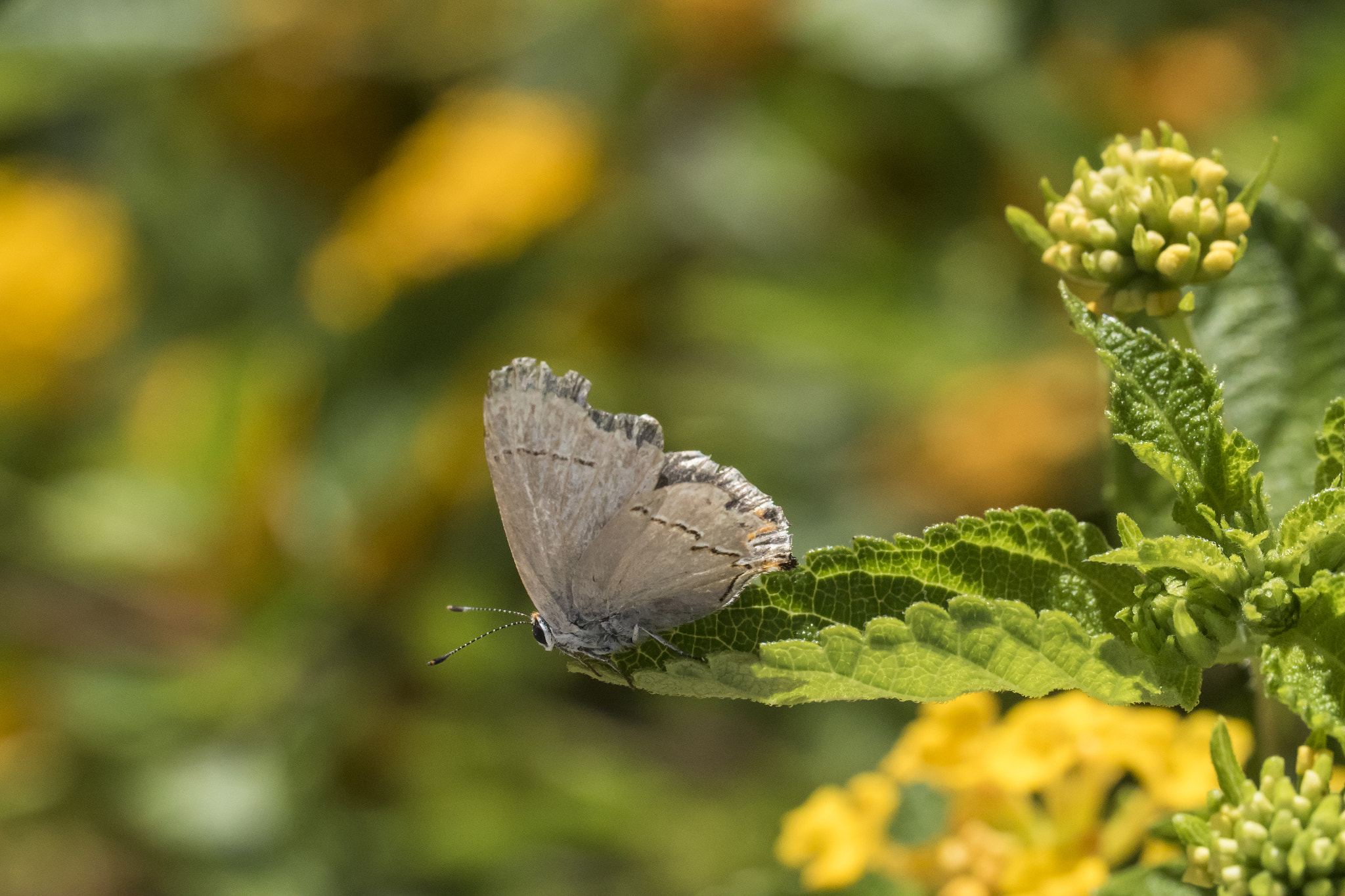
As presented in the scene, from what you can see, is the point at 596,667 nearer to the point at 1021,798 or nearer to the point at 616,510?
the point at 616,510

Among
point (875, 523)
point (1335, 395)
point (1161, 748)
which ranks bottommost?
point (1161, 748)

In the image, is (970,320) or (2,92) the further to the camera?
(970,320)

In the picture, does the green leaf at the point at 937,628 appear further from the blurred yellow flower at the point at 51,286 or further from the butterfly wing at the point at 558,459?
the blurred yellow flower at the point at 51,286

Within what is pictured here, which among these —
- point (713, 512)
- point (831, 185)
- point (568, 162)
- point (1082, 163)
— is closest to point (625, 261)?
point (568, 162)

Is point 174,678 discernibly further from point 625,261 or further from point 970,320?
point 970,320

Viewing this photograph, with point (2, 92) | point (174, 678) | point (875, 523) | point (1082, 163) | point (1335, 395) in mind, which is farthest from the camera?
point (875, 523)

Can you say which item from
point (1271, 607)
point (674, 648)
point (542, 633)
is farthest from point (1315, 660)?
point (542, 633)

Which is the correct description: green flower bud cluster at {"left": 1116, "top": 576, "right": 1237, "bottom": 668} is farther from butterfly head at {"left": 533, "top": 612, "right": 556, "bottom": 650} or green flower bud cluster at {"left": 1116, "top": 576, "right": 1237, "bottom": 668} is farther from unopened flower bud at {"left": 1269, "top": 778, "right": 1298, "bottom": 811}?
butterfly head at {"left": 533, "top": 612, "right": 556, "bottom": 650}
